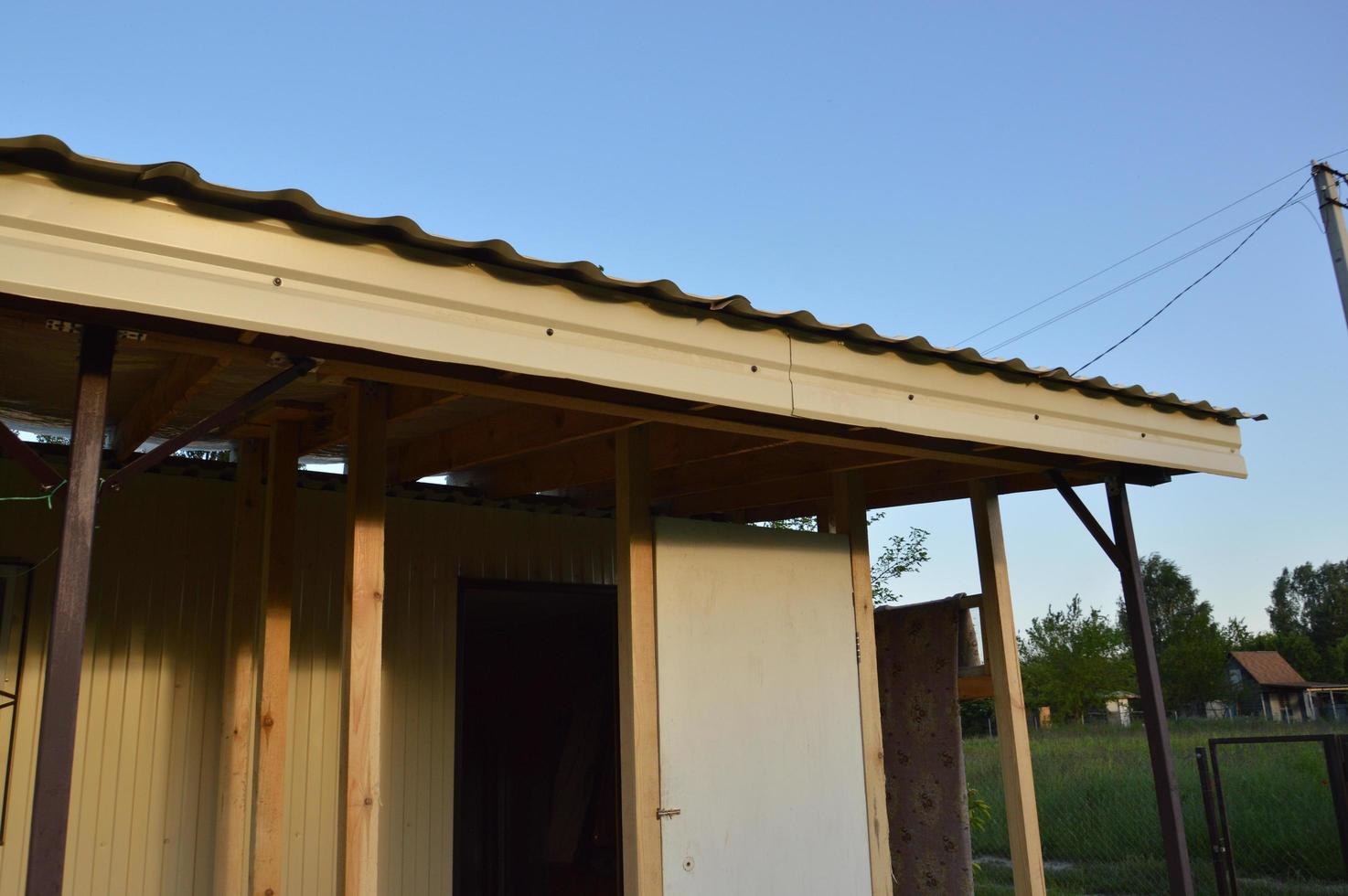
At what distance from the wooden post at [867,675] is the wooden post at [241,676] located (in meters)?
2.49

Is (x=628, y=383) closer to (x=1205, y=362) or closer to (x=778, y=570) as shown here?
(x=778, y=570)

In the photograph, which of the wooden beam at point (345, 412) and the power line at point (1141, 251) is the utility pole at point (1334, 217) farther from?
the wooden beam at point (345, 412)

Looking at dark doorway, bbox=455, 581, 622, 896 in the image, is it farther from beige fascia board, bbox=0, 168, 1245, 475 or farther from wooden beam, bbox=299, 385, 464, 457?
beige fascia board, bbox=0, 168, 1245, 475

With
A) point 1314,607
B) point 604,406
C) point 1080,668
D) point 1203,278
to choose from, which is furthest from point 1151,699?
point 1314,607

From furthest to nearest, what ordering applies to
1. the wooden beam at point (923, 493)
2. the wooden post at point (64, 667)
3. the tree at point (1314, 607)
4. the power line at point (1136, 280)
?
1. the tree at point (1314, 607)
2. the power line at point (1136, 280)
3. the wooden beam at point (923, 493)
4. the wooden post at point (64, 667)

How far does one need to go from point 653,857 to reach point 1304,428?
2148 cm

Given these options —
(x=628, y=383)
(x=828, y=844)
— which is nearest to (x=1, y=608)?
(x=628, y=383)

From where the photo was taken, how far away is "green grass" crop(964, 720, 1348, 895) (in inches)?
334

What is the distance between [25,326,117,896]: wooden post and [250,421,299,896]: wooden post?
1970 mm

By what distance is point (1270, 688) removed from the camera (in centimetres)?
3741

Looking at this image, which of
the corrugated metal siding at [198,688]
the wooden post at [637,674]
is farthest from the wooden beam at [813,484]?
the corrugated metal siding at [198,688]

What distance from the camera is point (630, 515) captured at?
3938 millimetres

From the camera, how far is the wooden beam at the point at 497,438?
388cm

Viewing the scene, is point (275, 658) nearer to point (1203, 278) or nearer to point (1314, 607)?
point (1203, 278)
